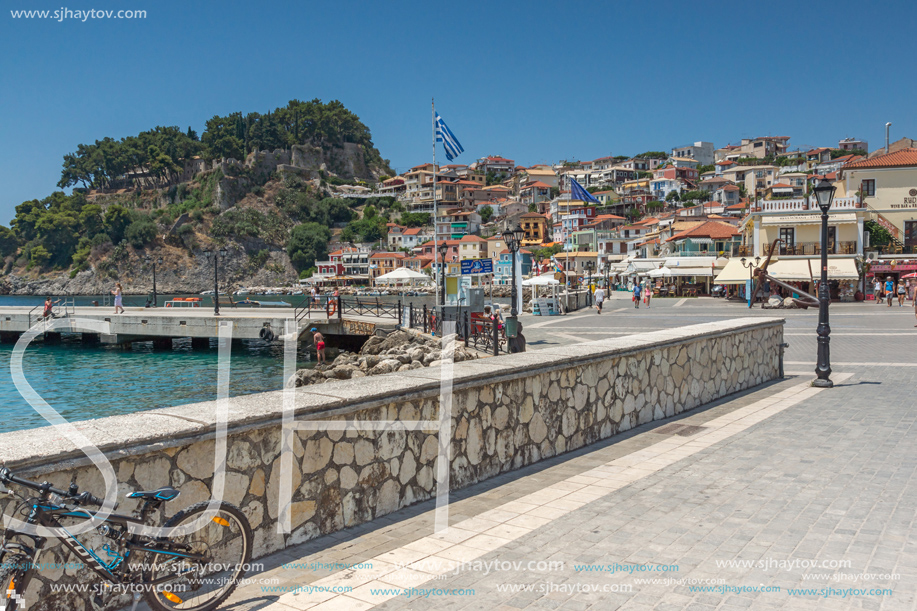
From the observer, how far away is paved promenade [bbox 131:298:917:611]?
353cm

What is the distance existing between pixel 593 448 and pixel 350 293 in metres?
119

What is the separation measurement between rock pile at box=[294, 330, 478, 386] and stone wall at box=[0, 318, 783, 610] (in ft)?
36.6

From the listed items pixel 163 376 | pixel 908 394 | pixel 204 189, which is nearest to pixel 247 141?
pixel 204 189

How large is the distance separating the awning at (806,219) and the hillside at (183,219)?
354ft

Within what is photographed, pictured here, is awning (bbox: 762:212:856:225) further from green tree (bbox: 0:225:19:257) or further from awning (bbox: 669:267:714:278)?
green tree (bbox: 0:225:19:257)

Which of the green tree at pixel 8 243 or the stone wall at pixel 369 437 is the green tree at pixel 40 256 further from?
the stone wall at pixel 369 437

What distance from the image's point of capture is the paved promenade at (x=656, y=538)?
3.53m

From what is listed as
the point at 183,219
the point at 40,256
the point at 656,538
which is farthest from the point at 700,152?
the point at 656,538

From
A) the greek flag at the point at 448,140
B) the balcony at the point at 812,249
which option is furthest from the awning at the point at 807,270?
the greek flag at the point at 448,140

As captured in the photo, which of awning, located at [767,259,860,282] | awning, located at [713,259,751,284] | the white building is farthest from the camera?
the white building

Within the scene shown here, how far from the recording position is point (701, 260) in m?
54.8

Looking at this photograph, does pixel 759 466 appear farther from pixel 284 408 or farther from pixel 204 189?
pixel 204 189

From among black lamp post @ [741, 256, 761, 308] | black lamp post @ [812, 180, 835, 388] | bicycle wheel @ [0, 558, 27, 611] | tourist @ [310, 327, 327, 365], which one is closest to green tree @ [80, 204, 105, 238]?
tourist @ [310, 327, 327, 365]

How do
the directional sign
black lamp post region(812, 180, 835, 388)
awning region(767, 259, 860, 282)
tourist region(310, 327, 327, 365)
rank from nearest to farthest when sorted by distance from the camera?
black lamp post region(812, 180, 835, 388), the directional sign, tourist region(310, 327, 327, 365), awning region(767, 259, 860, 282)
